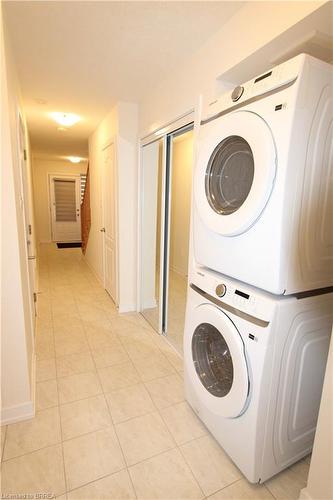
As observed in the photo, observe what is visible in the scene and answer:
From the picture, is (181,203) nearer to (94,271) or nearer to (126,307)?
(94,271)

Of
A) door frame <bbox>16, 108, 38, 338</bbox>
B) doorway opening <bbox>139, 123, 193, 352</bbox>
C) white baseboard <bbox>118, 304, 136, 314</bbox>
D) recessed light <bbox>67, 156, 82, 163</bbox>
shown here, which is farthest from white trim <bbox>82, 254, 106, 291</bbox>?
recessed light <bbox>67, 156, 82, 163</bbox>

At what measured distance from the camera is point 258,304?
1.09 m

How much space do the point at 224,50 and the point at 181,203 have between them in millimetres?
3104

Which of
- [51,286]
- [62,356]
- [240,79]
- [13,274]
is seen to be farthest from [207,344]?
[51,286]

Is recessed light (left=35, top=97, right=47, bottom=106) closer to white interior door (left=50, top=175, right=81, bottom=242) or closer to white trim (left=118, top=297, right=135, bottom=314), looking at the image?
white trim (left=118, top=297, right=135, bottom=314)

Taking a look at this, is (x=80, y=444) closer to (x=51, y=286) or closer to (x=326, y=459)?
(x=326, y=459)

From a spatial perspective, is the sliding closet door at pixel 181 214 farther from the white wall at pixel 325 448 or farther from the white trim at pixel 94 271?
the white wall at pixel 325 448

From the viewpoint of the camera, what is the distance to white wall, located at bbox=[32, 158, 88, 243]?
705 centimetres

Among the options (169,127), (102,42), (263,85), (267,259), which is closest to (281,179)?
(267,259)

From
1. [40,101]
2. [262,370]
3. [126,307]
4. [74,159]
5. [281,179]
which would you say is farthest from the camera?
[74,159]

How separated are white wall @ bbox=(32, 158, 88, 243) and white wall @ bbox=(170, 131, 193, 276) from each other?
372cm

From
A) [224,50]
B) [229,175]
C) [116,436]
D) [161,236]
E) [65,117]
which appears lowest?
[116,436]

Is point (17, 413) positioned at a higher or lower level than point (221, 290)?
lower

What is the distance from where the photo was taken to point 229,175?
4.23 ft
